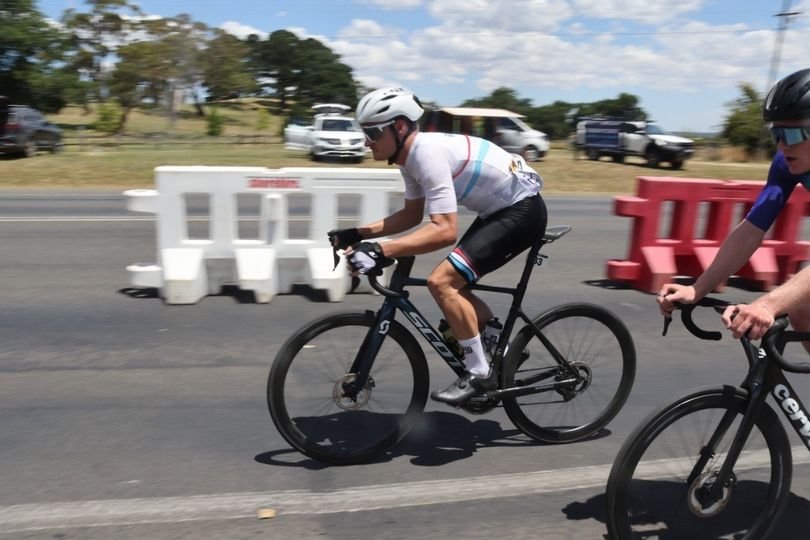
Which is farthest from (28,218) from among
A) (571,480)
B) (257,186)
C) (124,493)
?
(571,480)

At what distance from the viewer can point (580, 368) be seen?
451 cm

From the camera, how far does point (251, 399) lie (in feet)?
16.3

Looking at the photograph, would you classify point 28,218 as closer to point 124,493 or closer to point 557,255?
→ point 557,255

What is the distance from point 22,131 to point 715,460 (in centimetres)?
2478

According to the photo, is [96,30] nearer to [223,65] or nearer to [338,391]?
[223,65]

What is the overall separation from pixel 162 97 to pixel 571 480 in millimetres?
51609

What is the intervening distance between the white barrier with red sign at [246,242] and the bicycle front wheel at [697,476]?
469cm

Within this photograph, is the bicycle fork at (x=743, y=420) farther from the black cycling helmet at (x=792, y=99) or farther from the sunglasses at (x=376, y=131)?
the sunglasses at (x=376, y=131)

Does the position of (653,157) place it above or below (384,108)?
below

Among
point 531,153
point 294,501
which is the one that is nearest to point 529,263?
point 294,501

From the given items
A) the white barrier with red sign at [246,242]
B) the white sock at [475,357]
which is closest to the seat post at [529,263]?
the white sock at [475,357]

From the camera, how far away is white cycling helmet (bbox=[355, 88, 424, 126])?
3863mm

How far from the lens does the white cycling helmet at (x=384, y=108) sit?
152 inches

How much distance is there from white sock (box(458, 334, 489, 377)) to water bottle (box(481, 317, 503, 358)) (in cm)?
15
